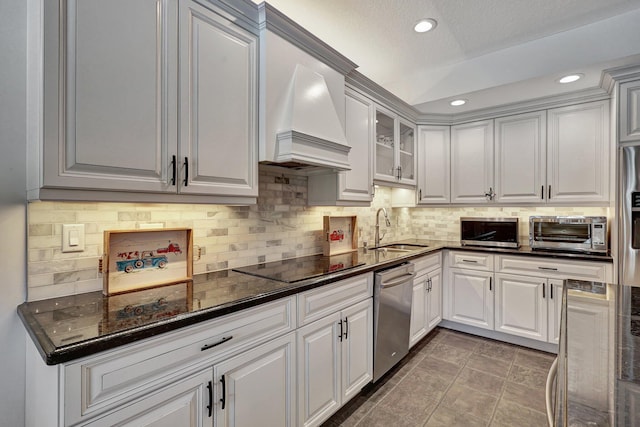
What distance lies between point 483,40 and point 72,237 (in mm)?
3083

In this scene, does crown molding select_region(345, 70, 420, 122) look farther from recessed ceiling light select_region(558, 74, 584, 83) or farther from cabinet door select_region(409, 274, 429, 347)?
A: cabinet door select_region(409, 274, 429, 347)

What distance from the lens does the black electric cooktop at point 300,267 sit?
178cm

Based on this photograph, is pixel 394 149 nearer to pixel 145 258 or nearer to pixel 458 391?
pixel 458 391

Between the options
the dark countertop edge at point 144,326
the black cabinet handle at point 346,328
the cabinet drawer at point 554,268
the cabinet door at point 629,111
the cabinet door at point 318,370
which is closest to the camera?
the dark countertop edge at point 144,326

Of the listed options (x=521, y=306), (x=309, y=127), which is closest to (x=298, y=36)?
(x=309, y=127)

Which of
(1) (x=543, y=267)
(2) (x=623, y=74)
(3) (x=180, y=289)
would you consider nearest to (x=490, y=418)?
(1) (x=543, y=267)

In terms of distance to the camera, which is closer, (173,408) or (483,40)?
(173,408)

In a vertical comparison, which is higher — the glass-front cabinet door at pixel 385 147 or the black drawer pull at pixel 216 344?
the glass-front cabinet door at pixel 385 147

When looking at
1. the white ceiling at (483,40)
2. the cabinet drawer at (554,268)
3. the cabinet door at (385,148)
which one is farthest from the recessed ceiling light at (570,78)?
the cabinet drawer at (554,268)

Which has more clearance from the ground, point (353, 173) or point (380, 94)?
point (380, 94)

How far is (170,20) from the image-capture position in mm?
1361

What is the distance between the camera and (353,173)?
246cm

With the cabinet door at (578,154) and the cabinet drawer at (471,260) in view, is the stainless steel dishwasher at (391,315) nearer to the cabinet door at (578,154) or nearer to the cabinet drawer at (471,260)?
the cabinet drawer at (471,260)

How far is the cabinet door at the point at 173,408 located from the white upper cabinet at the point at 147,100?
29.7 inches
